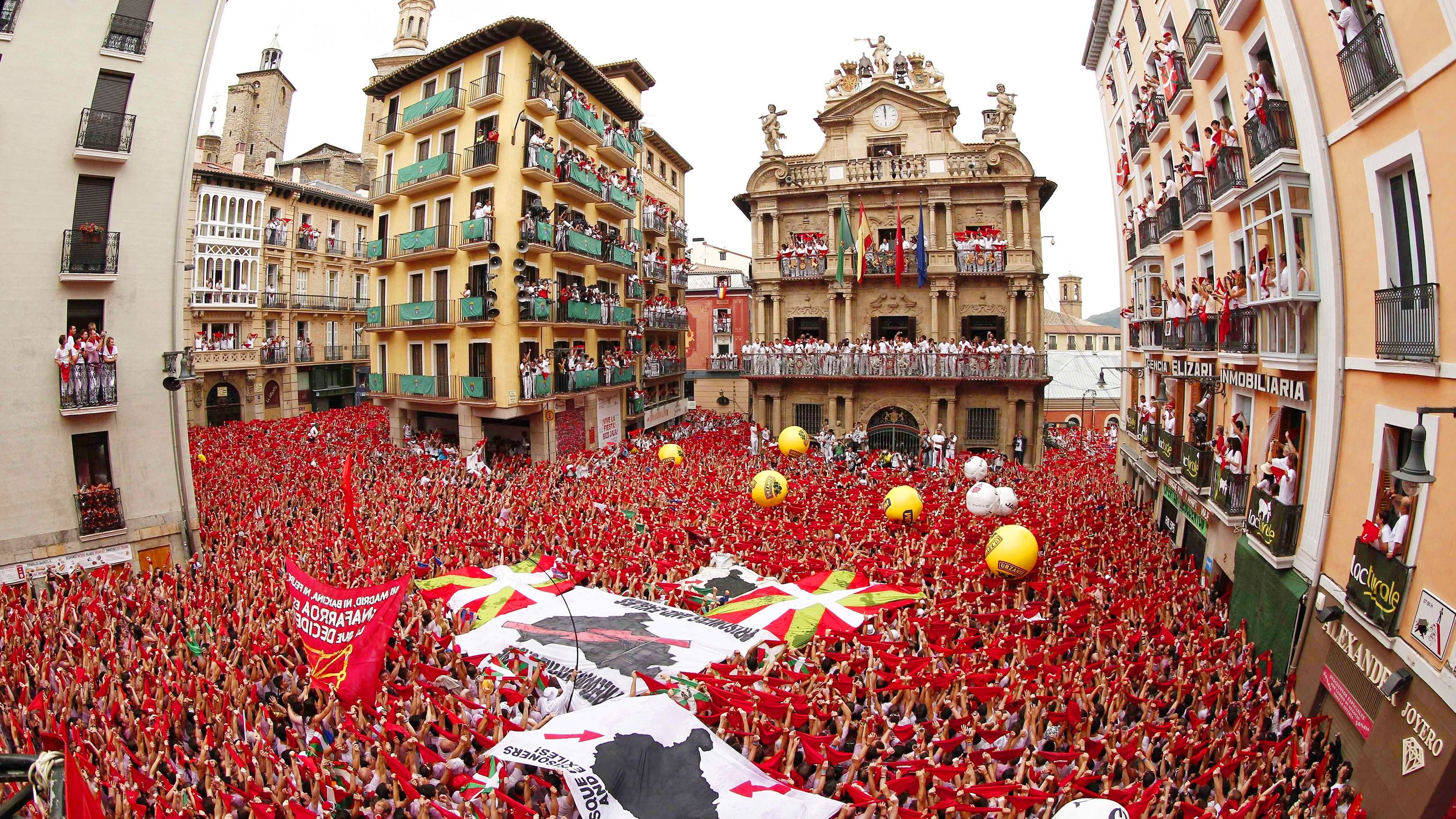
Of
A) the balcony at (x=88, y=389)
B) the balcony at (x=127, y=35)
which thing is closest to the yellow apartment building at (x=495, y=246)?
the balcony at (x=127, y=35)

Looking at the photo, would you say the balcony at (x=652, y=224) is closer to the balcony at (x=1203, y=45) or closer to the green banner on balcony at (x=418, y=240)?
the green banner on balcony at (x=418, y=240)

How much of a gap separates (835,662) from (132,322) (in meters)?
16.9

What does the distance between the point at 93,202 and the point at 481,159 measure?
10999mm

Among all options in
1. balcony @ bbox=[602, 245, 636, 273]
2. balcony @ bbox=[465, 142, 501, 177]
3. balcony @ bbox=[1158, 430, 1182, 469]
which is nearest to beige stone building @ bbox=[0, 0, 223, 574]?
balcony @ bbox=[465, 142, 501, 177]

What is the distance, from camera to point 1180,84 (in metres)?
16.0

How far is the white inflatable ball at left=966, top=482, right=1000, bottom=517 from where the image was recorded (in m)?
17.0

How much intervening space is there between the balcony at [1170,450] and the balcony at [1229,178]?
210 inches

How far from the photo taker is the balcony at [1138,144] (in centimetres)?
1917

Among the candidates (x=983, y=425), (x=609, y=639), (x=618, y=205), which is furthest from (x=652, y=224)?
(x=609, y=639)

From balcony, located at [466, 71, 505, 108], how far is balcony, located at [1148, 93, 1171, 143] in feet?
62.7

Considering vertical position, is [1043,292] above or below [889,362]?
above

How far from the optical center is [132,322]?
16875 mm

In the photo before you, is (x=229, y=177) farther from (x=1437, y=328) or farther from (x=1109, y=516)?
(x=1437, y=328)

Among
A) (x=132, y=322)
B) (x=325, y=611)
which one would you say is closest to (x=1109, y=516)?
(x=325, y=611)
